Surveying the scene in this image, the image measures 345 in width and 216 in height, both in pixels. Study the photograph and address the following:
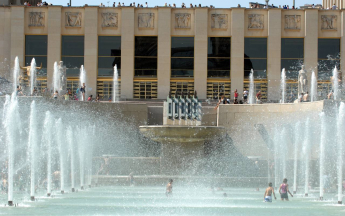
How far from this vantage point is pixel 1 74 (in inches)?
1946

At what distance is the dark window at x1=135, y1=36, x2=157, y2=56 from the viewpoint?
5084 cm

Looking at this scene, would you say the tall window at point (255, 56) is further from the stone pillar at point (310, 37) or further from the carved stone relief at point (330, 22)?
the carved stone relief at point (330, 22)

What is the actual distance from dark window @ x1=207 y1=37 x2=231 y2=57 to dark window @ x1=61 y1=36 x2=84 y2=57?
32.1 ft

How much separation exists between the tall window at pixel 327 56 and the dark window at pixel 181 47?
32.2ft

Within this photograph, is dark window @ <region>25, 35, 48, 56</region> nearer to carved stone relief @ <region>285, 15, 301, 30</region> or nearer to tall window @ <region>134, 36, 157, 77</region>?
tall window @ <region>134, 36, 157, 77</region>

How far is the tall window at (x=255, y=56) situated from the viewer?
5062cm

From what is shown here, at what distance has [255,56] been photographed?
50781 mm

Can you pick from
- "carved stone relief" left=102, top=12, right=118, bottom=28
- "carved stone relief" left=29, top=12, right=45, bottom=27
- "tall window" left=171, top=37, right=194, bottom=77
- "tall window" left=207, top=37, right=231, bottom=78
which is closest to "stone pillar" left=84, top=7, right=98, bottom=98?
"carved stone relief" left=102, top=12, right=118, bottom=28

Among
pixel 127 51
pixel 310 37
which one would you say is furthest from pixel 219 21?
pixel 127 51

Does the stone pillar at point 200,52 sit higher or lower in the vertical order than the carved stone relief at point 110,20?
lower

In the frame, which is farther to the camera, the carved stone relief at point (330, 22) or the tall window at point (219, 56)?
the tall window at point (219, 56)

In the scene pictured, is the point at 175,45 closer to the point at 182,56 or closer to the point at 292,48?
the point at 182,56

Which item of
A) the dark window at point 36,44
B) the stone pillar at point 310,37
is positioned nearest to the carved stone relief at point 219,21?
the stone pillar at point 310,37

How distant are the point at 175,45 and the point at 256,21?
6441 mm
